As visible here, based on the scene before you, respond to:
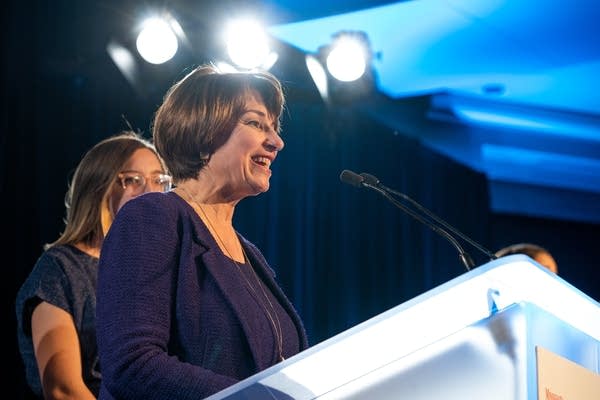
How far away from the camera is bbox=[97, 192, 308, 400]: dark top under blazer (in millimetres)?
1324

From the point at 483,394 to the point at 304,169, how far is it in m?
4.66

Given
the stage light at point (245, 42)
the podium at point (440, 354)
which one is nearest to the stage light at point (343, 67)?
the stage light at point (245, 42)

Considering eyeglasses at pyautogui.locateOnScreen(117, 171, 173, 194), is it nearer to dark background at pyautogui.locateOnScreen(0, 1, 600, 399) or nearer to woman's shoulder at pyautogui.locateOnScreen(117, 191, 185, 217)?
woman's shoulder at pyautogui.locateOnScreen(117, 191, 185, 217)

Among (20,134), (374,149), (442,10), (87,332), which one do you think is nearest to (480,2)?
(442,10)

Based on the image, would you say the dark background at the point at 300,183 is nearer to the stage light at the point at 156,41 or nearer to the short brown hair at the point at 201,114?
the stage light at the point at 156,41

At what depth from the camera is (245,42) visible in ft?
14.6

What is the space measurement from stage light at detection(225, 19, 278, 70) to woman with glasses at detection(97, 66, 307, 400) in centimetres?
264

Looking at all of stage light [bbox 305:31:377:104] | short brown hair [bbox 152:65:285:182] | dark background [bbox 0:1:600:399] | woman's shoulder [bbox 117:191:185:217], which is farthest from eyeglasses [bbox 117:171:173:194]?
stage light [bbox 305:31:377:104]

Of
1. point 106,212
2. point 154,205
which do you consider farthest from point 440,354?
point 106,212

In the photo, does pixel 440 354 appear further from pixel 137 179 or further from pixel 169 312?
pixel 137 179

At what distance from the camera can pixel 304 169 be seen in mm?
5680

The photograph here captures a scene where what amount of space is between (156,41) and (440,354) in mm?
3489

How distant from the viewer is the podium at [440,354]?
1.04 m

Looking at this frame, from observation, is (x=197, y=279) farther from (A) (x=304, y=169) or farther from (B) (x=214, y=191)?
(A) (x=304, y=169)
